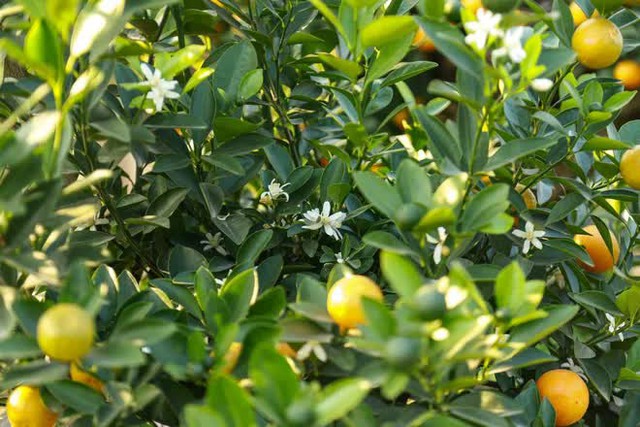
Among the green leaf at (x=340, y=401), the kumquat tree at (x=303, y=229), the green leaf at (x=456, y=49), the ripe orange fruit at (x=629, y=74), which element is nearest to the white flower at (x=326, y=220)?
the kumquat tree at (x=303, y=229)

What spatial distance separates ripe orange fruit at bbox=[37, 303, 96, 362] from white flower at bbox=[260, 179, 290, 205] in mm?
338

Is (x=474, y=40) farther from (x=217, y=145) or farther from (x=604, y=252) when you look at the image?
(x=604, y=252)

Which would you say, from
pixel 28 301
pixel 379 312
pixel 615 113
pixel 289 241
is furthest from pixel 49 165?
pixel 615 113

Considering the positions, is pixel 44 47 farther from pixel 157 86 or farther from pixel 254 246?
pixel 254 246

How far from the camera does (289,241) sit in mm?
891

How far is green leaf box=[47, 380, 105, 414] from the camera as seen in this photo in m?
0.60

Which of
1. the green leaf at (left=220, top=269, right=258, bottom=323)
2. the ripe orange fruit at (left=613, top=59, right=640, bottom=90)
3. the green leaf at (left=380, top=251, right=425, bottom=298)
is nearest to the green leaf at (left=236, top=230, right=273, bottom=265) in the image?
the green leaf at (left=220, top=269, right=258, bottom=323)

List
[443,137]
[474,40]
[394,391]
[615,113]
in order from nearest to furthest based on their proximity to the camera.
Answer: [394,391] → [474,40] → [443,137] → [615,113]

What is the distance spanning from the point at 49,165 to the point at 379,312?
24cm

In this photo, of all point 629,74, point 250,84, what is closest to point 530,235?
point 250,84

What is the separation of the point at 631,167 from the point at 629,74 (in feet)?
3.17

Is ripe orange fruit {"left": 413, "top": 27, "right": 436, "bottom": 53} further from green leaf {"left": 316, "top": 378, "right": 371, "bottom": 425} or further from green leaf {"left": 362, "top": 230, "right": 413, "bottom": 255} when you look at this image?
green leaf {"left": 316, "top": 378, "right": 371, "bottom": 425}

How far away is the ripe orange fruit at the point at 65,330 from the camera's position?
0.53m

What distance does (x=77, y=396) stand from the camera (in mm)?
602
